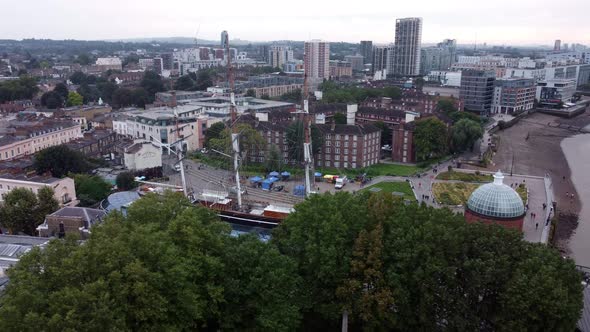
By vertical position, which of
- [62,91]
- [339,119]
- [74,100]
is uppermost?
[62,91]

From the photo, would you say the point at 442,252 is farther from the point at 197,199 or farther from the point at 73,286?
the point at 197,199

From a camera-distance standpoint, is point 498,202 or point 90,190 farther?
point 90,190

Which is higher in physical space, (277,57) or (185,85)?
(277,57)

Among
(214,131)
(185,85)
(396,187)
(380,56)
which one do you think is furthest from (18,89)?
(380,56)

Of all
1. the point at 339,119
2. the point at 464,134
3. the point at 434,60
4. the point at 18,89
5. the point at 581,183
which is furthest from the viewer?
the point at 434,60

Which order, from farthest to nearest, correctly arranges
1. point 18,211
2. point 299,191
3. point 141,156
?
point 141,156 → point 299,191 → point 18,211

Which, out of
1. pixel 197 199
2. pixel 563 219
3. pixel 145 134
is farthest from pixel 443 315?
pixel 145 134

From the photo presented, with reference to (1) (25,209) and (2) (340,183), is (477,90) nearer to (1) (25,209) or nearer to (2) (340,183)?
(2) (340,183)
